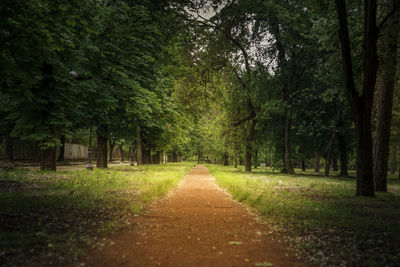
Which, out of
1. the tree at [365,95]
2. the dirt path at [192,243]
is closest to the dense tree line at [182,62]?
the tree at [365,95]

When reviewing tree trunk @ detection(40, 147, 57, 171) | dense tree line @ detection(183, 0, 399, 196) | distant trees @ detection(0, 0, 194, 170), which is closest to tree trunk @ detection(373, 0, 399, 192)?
dense tree line @ detection(183, 0, 399, 196)

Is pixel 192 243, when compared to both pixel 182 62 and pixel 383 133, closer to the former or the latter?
pixel 383 133

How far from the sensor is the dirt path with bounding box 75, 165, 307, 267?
3.84m

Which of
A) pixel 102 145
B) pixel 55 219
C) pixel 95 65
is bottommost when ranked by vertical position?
pixel 55 219

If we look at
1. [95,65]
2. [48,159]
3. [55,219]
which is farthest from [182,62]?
[55,219]

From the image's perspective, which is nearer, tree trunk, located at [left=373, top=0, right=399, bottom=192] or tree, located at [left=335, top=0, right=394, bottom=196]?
tree, located at [left=335, top=0, right=394, bottom=196]

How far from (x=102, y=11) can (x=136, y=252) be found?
9923mm

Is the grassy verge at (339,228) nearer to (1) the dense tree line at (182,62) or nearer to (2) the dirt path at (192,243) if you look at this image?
(2) the dirt path at (192,243)

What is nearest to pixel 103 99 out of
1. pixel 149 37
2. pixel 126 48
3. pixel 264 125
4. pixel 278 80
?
pixel 126 48

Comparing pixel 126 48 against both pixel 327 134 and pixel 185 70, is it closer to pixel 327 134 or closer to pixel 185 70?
pixel 185 70

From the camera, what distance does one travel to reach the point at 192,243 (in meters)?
4.66

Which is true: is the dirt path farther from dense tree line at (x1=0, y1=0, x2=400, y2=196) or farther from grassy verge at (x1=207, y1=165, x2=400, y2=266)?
dense tree line at (x1=0, y1=0, x2=400, y2=196)

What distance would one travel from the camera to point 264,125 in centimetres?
2598

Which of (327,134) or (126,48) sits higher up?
(126,48)
